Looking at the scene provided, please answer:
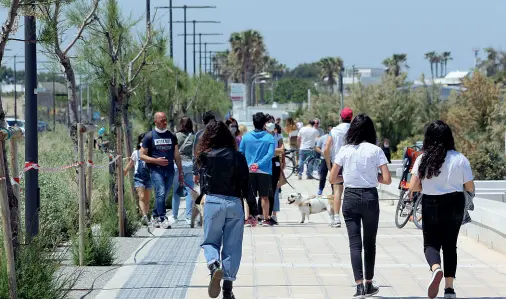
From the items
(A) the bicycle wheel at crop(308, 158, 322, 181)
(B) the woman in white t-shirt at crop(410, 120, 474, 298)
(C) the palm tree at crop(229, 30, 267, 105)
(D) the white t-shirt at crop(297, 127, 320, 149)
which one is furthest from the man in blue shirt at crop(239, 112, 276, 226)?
(C) the palm tree at crop(229, 30, 267, 105)

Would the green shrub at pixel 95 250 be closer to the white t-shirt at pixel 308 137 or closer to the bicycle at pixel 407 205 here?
the bicycle at pixel 407 205

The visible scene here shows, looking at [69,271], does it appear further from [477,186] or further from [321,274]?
[477,186]

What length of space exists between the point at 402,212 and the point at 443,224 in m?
6.90

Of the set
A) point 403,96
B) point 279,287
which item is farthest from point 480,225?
point 403,96

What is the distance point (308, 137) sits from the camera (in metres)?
29.4

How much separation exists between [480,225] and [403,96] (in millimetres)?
37631

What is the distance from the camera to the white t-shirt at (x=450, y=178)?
8.97 meters

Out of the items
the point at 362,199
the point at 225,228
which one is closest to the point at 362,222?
the point at 362,199

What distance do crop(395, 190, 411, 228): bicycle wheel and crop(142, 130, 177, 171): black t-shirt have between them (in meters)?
3.59

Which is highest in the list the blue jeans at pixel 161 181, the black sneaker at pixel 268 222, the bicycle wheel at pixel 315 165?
the blue jeans at pixel 161 181

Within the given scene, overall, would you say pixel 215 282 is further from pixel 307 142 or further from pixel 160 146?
pixel 307 142

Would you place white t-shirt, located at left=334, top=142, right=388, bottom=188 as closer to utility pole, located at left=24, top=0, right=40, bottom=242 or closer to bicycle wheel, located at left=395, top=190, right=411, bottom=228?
utility pole, located at left=24, top=0, right=40, bottom=242

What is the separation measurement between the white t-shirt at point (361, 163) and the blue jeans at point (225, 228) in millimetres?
1119

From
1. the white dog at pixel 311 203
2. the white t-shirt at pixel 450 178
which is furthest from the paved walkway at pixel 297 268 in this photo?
the white t-shirt at pixel 450 178
